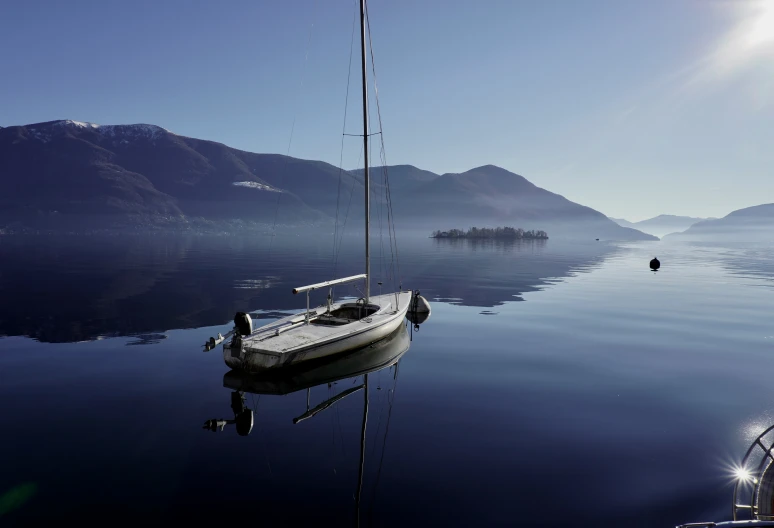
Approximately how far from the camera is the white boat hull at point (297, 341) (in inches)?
731

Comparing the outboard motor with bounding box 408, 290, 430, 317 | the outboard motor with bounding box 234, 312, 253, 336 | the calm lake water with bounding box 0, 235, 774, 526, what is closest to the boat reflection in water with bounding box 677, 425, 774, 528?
the calm lake water with bounding box 0, 235, 774, 526

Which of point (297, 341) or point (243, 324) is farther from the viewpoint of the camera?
point (297, 341)

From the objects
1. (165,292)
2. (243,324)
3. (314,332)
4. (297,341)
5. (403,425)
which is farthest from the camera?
(165,292)

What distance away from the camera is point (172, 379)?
1908cm

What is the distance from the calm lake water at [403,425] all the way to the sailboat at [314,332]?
958 millimetres

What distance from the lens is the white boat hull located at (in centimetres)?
1858

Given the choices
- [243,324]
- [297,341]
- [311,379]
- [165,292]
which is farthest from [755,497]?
[165,292]

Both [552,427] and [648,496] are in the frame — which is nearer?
[648,496]

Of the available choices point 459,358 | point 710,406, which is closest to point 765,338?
point 710,406

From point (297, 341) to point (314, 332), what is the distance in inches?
65.6

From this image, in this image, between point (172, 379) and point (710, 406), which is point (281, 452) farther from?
point (710, 406)

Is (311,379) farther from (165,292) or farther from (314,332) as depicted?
(165,292)

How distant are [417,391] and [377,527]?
8599 mm

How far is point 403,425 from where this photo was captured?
14.7 meters
